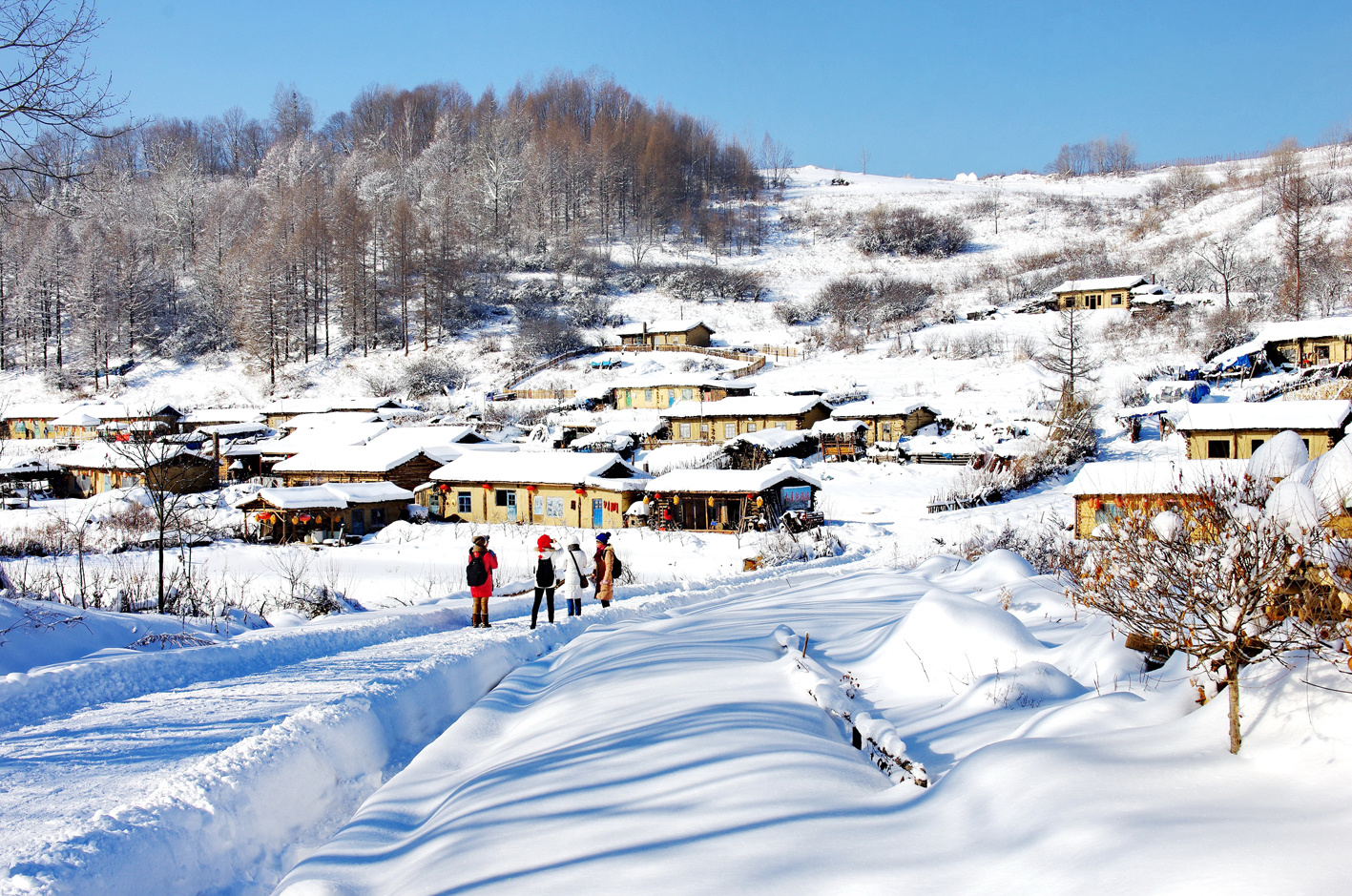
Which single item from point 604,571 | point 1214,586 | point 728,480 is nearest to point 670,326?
point 728,480

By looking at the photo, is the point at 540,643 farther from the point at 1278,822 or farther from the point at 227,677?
the point at 1278,822

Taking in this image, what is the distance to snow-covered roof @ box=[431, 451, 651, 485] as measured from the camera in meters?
33.6

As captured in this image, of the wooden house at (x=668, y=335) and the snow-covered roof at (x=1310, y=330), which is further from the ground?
the wooden house at (x=668, y=335)

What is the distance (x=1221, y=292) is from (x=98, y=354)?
9118 cm

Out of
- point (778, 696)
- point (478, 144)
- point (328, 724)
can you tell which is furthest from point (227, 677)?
point (478, 144)

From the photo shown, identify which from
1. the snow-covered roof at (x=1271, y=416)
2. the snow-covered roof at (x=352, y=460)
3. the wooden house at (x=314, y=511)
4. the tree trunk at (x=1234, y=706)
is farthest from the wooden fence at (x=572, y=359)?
the tree trunk at (x=1234, y=706)

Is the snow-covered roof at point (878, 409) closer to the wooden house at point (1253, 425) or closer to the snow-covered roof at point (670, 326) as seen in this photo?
the wooden house at point (1253, 425)

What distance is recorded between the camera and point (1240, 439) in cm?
3059

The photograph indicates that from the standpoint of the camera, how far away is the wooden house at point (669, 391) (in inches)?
2087

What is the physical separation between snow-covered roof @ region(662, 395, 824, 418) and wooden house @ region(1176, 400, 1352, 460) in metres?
19.1

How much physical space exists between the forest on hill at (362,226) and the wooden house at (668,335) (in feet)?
23.0

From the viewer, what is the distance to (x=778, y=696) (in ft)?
21.2

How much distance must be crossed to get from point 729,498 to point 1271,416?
20911mm

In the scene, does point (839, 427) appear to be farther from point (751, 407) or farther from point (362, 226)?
point (362, 226)
